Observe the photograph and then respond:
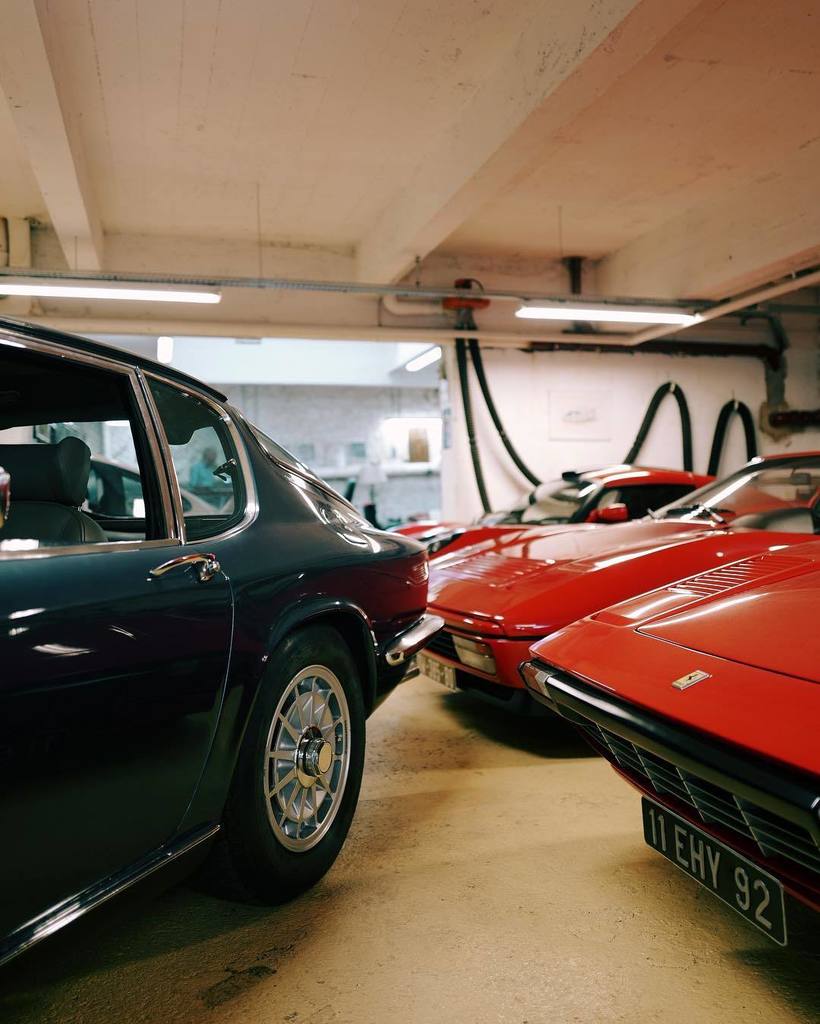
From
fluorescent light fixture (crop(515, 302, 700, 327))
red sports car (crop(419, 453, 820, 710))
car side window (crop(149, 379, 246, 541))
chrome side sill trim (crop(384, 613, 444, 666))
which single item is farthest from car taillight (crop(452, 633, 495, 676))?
fluorescent light fixture (crop(515, 302, 700, 327))

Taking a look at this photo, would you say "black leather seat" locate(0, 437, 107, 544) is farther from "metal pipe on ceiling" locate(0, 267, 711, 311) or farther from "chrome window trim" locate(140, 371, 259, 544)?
"metal pipe on ceiling" locate(0, 267, 711, 311)

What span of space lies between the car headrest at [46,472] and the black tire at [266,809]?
0.60 metres

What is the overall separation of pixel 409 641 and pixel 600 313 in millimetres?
6371

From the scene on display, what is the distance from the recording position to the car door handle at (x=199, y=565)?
1.62 m

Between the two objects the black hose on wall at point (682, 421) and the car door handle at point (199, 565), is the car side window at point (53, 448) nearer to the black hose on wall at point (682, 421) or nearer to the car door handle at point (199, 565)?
the car door handle at point (199, 565)

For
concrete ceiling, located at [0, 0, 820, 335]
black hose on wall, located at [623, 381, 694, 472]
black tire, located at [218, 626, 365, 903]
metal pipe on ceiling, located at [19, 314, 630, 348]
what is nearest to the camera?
black tire, located at [218, 626, 365, 903]

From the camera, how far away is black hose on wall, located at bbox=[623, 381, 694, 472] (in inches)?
411

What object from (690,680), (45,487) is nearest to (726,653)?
(690,680)

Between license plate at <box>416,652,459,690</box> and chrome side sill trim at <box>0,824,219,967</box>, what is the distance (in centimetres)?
189

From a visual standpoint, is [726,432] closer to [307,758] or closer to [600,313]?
[600,313]

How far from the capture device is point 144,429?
1.78 metres

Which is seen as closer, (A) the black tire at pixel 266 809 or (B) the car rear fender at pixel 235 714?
(B) the car rear fender at pixel 235 714

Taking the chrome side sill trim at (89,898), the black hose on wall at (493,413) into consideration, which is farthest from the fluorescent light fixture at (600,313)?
the chrome side sill trim at (89,898)

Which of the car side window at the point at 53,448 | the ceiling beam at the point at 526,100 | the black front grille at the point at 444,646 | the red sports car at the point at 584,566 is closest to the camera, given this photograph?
the car side window at the point at 53,448
